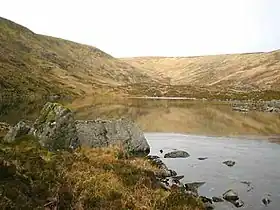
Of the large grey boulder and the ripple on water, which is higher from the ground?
the large grey boulder

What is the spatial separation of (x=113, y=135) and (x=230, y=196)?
1845 centimetres

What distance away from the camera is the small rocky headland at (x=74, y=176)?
55.8 feet

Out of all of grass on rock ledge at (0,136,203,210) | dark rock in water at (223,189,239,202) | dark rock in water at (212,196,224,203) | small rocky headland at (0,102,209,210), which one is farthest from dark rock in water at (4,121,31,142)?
dark rock in water at (223,189,239,202)

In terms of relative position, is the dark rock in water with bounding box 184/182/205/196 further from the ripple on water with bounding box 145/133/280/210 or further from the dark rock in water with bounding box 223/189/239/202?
the dark rock in water with bounding box 223/189/239/202

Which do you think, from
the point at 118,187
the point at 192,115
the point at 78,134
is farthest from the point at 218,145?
the point at 192,115

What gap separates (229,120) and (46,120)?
→ 186 ft

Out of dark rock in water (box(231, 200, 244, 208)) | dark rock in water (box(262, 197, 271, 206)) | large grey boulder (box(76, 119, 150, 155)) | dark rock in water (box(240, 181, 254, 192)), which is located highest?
large grey boulder (box(76, 119, 150, 155))

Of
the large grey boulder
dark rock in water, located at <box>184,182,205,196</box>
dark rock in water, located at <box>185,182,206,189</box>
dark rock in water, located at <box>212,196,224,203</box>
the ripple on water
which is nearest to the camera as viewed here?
dark rock in water, located at <box>212,196,224,203</box>

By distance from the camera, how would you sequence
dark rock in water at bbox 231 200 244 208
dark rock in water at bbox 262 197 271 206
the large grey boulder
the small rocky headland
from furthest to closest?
the large grey boulder
dark rock in water at bbox 262 197 271 206
dark rock in water at bbox 231 200 244 208
the small rocky headland

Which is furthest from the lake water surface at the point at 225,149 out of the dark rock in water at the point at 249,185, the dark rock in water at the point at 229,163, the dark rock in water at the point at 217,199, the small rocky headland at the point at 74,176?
the small rocky headland at the point at 74,176

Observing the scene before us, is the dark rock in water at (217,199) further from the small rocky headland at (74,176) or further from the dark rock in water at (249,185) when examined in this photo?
the dark rock in water at (249,185)

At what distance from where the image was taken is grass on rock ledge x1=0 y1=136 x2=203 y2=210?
16.2 m

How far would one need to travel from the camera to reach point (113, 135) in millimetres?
42031

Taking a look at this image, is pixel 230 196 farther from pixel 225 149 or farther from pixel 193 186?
pixel 225 149
